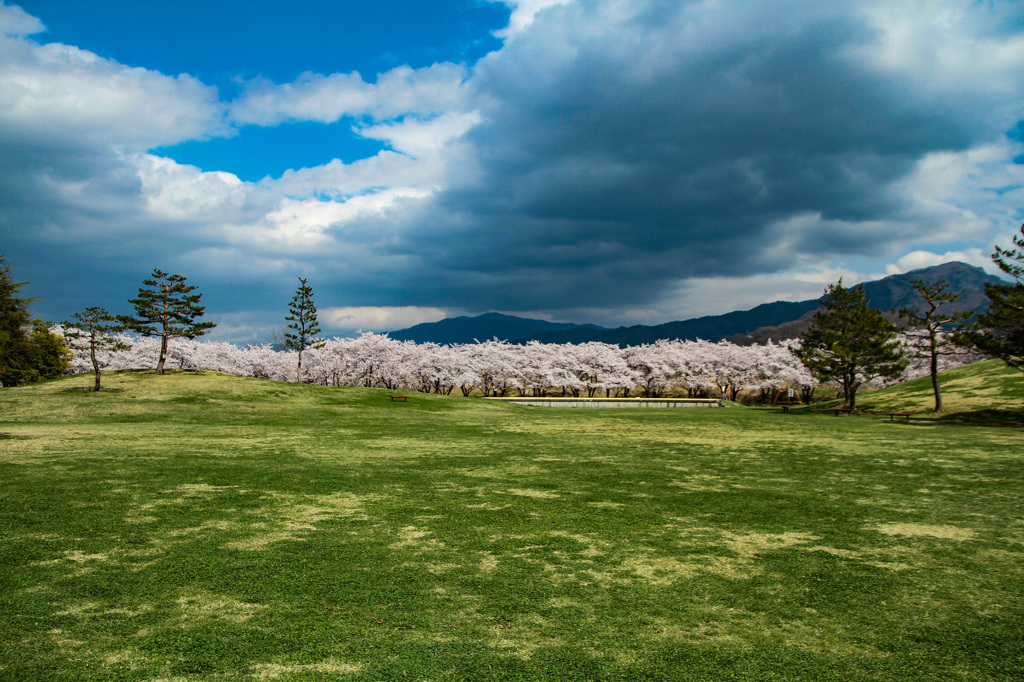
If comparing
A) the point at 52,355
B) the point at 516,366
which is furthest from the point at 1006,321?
the point at 52,355

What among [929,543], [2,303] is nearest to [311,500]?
[929,543]

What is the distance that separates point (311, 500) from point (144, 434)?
1241 centimetres

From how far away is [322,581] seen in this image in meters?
5.19

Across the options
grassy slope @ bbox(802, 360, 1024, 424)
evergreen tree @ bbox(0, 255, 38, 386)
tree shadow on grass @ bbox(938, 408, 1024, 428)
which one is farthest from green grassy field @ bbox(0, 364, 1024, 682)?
grassy slope @ bbox(802, 360, 1024, 424)

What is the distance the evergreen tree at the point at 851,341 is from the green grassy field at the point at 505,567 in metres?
23.0

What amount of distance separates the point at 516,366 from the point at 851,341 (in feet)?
146

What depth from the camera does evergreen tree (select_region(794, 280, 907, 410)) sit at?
33.9 m

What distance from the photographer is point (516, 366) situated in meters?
73.1

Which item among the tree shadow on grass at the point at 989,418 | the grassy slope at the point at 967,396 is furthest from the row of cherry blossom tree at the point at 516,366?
the tree shadow on grass at the point at 989,418

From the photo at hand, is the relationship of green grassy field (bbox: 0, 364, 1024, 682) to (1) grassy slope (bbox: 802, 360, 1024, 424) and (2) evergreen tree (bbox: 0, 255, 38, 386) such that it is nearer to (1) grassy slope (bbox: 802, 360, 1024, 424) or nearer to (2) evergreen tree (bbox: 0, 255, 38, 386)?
(2) evergreen tree (bbox: 0, 255, 38, 386)

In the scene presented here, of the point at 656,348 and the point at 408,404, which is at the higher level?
the point at 656,348

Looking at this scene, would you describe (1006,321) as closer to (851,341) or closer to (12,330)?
(851,341)

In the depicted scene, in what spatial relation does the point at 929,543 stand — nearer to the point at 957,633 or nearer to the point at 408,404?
the point at 957,633

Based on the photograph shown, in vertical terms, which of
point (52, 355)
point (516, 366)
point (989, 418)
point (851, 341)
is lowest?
point (989, 418)
